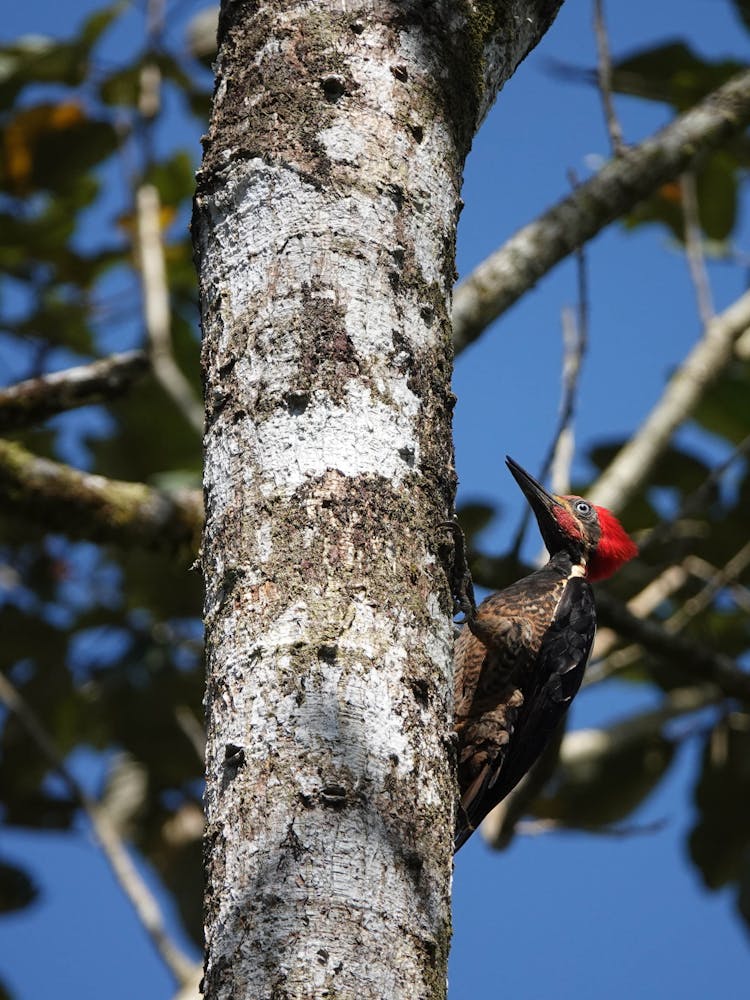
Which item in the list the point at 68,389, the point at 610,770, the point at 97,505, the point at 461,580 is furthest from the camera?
the point at 610,770

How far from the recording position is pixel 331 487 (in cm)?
171

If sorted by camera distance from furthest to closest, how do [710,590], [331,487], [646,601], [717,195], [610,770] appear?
1. [717,195]
2. [610,770]
3. [646,601]
4. [710,590]
5. [331,487]

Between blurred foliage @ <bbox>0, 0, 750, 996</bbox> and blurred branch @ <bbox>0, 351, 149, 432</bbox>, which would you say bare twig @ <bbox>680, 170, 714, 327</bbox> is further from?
blurred branch @ <bbox>0, 351, 149, 432</bbox>

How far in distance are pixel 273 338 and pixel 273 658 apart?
508mm

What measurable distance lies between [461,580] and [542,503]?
173 centimetres

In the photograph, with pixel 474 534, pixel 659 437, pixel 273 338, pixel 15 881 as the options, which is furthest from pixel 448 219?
pixel 15 881

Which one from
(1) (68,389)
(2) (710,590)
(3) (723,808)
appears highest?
(1) (68,389)

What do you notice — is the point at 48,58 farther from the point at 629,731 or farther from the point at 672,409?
the point at 629,731

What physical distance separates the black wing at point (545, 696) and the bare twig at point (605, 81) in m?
1.44

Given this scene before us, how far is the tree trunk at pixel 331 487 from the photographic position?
1.44 m

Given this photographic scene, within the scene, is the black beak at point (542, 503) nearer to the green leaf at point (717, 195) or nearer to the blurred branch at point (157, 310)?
the blurred branch at point (157, 310)

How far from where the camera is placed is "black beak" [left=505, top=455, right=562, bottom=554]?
14.3ft

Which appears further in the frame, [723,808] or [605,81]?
[723,808]

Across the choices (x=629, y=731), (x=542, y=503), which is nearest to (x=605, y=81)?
(x=542, y=503)
